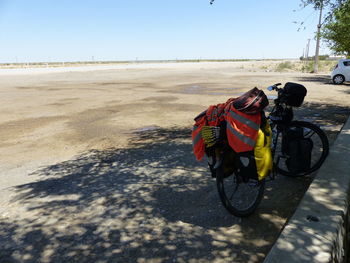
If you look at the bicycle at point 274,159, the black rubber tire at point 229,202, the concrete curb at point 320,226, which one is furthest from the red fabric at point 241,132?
the concrete curb at point 320,226

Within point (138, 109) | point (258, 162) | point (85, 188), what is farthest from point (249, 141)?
point (138, 109)

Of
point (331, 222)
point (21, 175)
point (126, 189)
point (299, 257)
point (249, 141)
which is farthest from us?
point (21, 175)

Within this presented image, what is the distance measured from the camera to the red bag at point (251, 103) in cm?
315

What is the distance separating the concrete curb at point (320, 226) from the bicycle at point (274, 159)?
53 cm

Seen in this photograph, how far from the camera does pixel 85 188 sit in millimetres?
4430

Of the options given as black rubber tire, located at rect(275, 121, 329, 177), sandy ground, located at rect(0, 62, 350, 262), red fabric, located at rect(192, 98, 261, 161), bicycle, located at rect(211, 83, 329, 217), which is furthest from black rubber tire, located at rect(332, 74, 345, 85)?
red fabric, located at rect(192, 98, 261, 161)

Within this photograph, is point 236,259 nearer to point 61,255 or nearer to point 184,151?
point 61,255

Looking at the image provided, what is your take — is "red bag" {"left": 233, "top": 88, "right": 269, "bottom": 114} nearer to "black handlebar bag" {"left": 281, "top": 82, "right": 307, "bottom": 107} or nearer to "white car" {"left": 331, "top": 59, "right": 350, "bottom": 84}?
"black handlebar bag" {"left": 281, "top": 82, "right": 307, "bottom": 107}

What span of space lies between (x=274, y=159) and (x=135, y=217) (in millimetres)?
2003

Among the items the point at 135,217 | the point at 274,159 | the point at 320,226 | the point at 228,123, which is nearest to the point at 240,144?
the point at 228,123

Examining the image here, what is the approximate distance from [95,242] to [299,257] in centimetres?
197

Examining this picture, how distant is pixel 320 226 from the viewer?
8.51 ft

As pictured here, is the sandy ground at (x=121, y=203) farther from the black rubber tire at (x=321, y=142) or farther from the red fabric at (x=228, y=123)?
the red fabric at (x=228, y=123)

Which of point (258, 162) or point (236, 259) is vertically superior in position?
point (258, 162)
